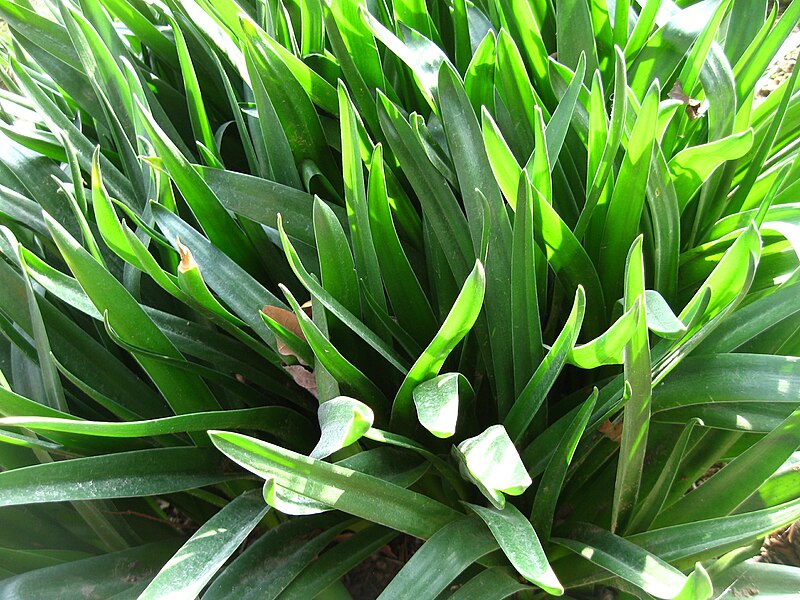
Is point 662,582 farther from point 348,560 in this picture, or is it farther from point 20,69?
point 20,69

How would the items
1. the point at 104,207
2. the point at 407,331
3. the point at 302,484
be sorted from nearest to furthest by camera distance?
the point at 302,484 < the point at 104,207 < the point at 407,331

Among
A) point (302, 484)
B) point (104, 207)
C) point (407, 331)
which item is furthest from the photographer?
point (407, 331)

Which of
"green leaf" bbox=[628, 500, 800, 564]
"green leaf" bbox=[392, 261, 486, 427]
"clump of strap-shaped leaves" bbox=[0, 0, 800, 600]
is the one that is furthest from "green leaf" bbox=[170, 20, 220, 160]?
"green leaf" bbox=[628, 500, 800, 564]

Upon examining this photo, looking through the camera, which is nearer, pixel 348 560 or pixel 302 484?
pixel 302 484

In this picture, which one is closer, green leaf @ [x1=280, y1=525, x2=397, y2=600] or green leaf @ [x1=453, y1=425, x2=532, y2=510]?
green leaf @ [x1=453, y1=425, x2=532, y2=510]

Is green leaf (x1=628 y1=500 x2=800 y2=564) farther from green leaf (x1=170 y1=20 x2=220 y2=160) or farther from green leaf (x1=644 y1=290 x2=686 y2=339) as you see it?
green leaf (x1=170 y1=20 x2=220 y2=160)

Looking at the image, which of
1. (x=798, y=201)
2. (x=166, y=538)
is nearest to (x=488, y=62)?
(x=798, y=201)

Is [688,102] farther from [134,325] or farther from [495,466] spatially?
[134,325]
